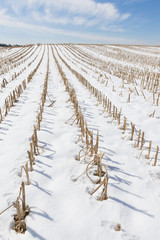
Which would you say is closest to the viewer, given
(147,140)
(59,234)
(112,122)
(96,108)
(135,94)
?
(59,234)

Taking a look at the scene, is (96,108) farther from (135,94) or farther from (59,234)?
(59,234)

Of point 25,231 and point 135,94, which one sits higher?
point 135,94

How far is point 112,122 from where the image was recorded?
3730 millimetres

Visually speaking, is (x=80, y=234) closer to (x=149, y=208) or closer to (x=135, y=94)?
(x=149, y=208)

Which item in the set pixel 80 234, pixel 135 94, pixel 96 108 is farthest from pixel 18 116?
pixel 135 94

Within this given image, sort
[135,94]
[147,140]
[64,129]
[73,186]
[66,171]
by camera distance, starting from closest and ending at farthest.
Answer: [73,186], [66,171], [147,140], [64,129], [135,94]

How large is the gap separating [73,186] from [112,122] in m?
2.09

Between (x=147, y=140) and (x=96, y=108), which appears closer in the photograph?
(x=147, y=140)

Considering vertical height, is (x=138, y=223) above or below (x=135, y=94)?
below

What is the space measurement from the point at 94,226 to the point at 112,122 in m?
2.49

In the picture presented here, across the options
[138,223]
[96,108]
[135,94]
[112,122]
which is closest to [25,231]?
[138,223]

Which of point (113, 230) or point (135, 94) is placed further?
point (135, 94)

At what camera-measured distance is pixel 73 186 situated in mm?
1931

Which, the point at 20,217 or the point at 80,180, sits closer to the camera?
the point at 20,217
